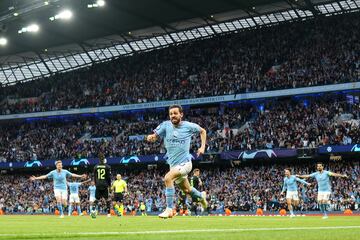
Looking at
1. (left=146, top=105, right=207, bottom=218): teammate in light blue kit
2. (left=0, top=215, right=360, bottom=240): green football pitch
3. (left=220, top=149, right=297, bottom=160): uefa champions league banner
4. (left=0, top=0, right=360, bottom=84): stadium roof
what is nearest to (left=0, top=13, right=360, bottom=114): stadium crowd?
(left=0, top=0, right=360, bottom=84): stadium roof

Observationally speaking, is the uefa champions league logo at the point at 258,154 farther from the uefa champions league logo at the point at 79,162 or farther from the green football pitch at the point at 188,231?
the green football pitch at the point at 188,231

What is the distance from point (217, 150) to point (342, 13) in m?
18.7

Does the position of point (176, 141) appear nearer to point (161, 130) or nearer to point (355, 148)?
point (161, 130)

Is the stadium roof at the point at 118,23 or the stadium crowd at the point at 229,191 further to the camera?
the stadium roof at the point at 118,23

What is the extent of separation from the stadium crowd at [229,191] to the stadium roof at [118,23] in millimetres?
15676

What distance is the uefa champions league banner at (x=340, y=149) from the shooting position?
44750mm

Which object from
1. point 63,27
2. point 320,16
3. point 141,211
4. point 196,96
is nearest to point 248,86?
point 196,96

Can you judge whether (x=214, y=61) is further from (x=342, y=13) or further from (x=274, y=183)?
(x=274, y=183)

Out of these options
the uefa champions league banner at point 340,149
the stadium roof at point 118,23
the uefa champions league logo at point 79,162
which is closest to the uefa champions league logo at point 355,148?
the uefa champions league banner at point 340,149

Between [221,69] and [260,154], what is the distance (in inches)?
545

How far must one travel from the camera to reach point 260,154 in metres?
49.1

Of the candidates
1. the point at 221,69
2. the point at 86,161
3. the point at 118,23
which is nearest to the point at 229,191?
the point at 221,69

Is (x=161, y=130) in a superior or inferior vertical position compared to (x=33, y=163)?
inferior

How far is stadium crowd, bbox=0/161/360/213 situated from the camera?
42.3 meters
